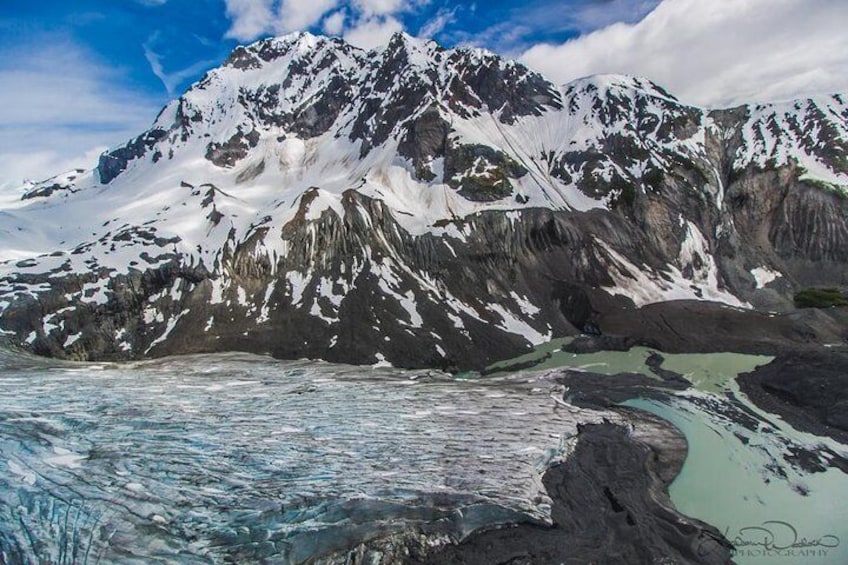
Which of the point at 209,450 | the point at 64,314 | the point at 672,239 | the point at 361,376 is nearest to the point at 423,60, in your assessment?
the point at 672,239

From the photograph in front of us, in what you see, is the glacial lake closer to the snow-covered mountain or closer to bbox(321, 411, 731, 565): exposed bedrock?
bbox(321, 411, 731, 565): exposed bedrock

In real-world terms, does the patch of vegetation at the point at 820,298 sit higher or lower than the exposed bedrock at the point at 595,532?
higher

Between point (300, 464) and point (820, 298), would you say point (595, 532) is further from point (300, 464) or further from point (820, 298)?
point (820, 298)

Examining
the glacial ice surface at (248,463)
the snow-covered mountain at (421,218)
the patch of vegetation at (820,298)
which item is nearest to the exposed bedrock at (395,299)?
the snow-covered mountain at (421,218)

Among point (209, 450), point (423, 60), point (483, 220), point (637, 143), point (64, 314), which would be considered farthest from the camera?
point (423, 60)

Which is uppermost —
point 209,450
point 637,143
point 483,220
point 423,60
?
point 423,60

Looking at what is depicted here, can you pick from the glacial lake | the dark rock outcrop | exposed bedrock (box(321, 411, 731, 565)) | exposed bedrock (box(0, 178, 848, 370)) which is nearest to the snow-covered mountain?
exposed bedrock (box(0, 178, 848, 370))

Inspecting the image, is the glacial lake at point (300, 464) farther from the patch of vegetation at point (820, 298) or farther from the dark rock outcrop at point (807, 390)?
the patch of vegetation at point (820, 298)

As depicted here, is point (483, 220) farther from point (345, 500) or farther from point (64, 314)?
point (345, 500)

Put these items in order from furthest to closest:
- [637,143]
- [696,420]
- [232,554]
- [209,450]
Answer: [637,143]
[696,420]
[209,450]
[232,554]
